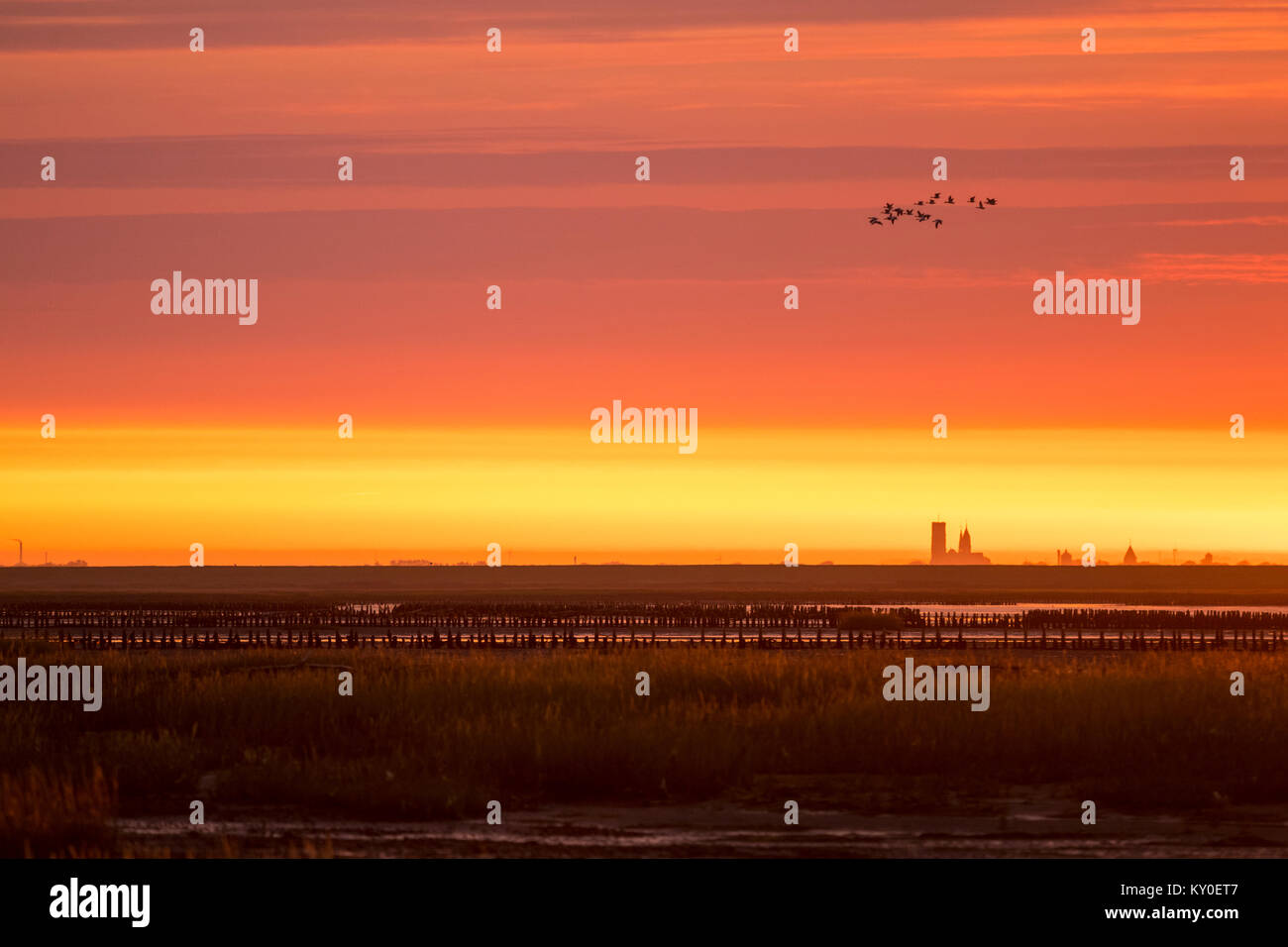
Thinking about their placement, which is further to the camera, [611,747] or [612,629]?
[612,629]

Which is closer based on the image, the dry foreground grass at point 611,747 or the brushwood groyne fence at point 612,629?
the dry foreground grass at point 611,747

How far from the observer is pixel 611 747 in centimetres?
3020

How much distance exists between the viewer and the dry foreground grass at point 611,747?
27.3 m

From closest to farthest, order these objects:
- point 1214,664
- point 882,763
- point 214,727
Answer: point 882,763, point 214,727, point 1214,664

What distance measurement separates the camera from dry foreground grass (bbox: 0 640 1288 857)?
1076 inches

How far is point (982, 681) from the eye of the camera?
128 feet

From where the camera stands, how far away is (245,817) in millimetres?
26188

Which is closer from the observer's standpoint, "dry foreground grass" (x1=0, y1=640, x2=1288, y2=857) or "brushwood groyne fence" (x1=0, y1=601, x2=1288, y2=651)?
"dry foreground grass" (x1=0, y1=640, x2=1288, y2=857)
